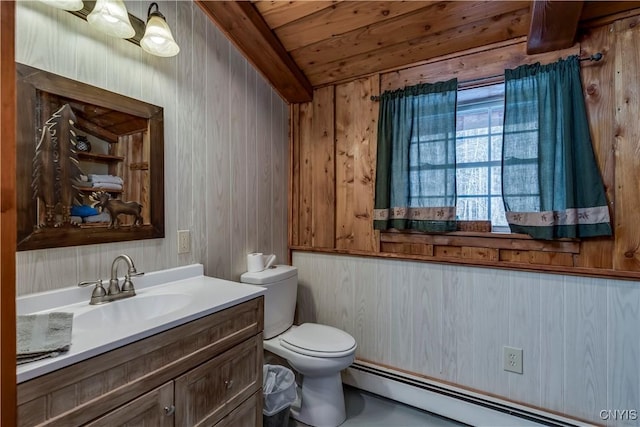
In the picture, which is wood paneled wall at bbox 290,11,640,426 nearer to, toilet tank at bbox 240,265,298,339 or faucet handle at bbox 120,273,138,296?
toilet tank at bbox 240,265,298,339

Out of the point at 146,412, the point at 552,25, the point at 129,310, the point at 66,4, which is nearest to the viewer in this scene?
the point at 146,412

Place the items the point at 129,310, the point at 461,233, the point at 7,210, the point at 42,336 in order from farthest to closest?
the point at 461,233, the point at 129,310, the point at 42,336, the point at 7,210

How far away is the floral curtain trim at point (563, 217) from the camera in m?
1.49

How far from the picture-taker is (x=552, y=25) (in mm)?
1470

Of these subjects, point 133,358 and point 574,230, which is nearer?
point 133,358

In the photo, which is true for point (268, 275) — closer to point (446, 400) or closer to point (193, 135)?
point (193, 135)

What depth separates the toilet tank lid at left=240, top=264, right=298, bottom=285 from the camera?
1837mm

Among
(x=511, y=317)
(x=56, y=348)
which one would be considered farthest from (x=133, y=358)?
(x=511, y=317)

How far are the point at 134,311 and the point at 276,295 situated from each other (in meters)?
0.83

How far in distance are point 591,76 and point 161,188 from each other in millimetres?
2196

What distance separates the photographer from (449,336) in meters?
1.87

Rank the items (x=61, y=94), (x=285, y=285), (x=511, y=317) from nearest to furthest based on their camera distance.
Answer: (x=61, y=94) → (x=511, y=317) → (x=285, y=285)

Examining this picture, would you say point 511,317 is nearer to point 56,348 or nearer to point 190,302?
point 190,302

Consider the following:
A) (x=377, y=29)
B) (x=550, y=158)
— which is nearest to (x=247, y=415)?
(x=550, y=158)
